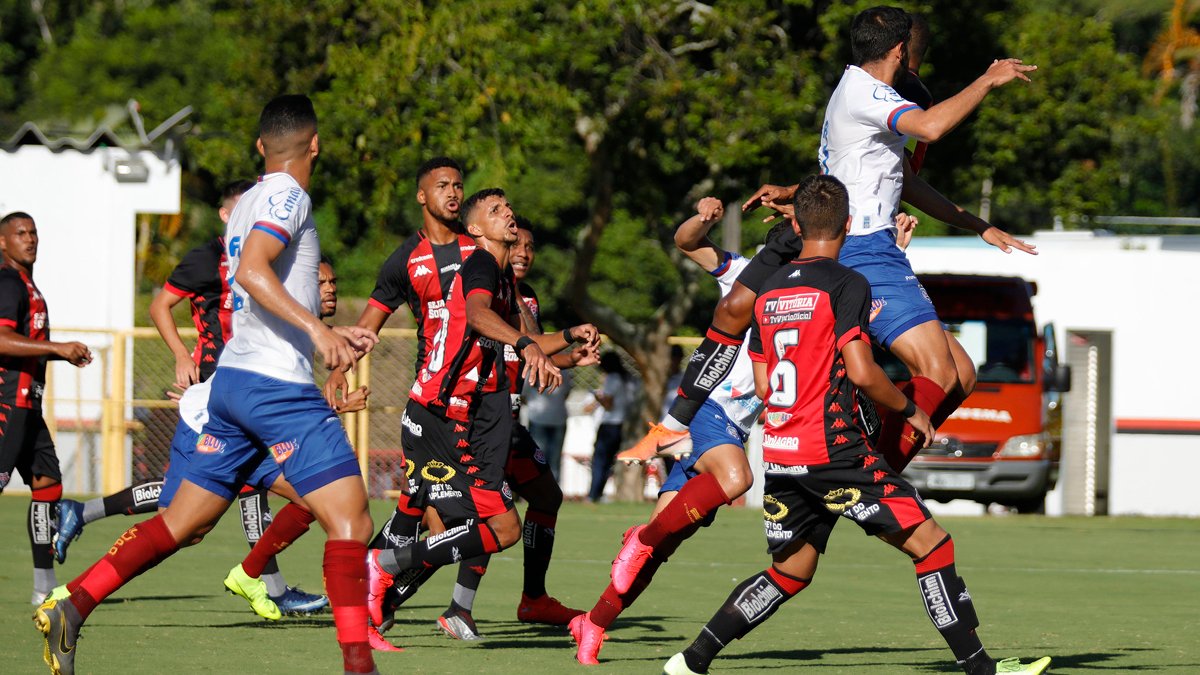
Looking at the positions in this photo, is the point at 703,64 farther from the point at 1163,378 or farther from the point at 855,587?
the point at 855,587

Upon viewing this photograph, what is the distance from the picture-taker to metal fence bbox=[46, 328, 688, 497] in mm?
20969

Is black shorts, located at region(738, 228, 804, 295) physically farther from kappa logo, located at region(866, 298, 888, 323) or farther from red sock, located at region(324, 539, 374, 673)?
red sock, located at region(324, 539, 374, 673)

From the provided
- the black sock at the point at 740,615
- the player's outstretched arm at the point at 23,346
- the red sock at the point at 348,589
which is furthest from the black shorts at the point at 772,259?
the player's outstretched arm at the point at 23,346

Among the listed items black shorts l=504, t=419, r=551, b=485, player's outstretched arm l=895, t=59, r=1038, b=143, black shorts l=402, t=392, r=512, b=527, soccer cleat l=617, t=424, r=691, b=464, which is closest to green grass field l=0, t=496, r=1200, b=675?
black shorts l=402, t=392, r=512, b=527

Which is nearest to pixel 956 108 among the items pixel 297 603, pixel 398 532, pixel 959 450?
pixel 398 532

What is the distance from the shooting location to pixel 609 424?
21234mm

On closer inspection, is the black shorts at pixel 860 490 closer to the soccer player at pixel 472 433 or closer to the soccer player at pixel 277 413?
the soccer player at pixel 277 413

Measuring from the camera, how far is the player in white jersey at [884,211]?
24.7 feet

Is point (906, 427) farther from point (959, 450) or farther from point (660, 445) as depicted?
point (959, 450)

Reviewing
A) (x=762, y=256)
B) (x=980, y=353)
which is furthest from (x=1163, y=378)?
(x=762, y=256)

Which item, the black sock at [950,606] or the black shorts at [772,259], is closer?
the black sock at [950,606]

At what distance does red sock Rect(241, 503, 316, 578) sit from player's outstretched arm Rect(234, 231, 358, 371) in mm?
2915

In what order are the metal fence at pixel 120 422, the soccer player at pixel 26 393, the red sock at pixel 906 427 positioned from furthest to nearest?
the metal fence at pixel 120 422
the soccer player at pixel 26 393
the red sock at pixel 906 427

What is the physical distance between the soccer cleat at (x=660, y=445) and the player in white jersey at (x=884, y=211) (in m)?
1.05
